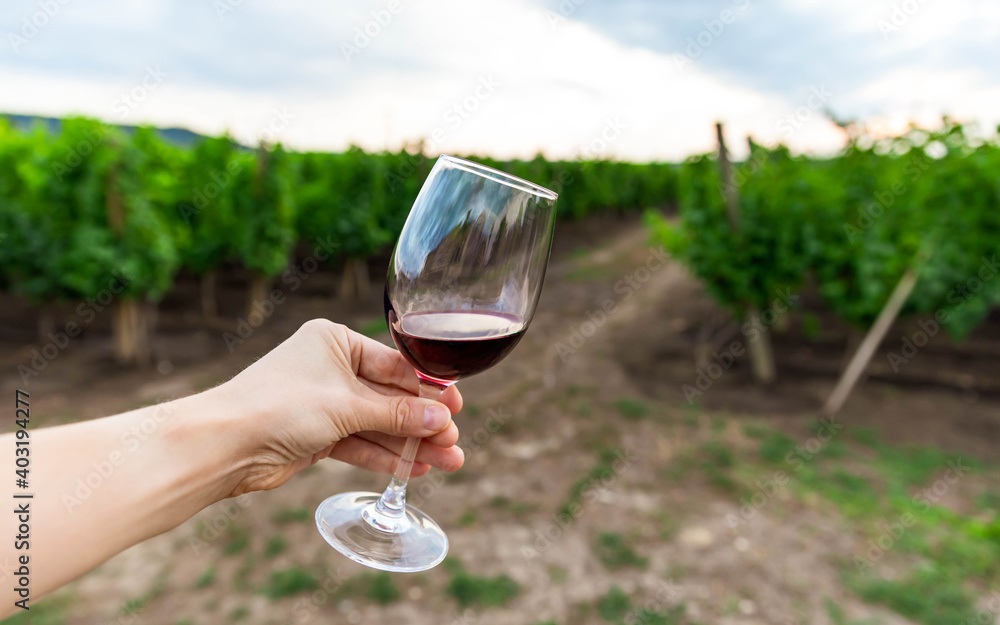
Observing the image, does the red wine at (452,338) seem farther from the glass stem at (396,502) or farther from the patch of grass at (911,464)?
the patch of grass at (911,464)

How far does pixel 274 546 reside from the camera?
4156 millimetres

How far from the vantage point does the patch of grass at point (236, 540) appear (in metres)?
4.15

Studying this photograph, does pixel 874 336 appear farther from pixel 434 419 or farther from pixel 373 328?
pixel 373 328

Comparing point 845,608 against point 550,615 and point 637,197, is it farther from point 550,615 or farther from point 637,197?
point 637,197

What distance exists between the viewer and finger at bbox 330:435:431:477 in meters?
1.88

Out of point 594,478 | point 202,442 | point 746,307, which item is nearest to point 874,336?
point 746,307

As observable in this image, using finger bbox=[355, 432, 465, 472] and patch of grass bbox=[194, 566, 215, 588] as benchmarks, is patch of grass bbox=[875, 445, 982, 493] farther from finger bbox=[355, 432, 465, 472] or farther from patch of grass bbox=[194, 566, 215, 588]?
patch of grass bbox=[194, 566, 215, 588]

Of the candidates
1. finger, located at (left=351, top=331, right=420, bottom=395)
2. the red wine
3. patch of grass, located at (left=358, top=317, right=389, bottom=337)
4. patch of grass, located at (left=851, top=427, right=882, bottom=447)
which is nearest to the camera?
the red wine

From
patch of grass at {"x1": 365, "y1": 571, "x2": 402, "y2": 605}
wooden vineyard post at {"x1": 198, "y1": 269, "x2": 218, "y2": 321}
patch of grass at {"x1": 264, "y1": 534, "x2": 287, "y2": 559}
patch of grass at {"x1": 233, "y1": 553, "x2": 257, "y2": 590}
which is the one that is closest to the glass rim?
patch of grass at {"x1": 365, "y1": 571, "x2": 402, "y2": 605}

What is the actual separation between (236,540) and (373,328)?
5.56 metres

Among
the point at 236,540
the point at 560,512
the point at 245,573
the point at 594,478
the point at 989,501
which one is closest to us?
the point at 245,573

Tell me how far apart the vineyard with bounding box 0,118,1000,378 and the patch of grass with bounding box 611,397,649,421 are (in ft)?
6.49

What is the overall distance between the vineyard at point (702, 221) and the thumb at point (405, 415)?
6.49 m

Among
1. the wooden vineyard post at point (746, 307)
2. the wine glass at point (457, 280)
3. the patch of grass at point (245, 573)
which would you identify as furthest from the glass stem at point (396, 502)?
the wooden vineyard post at point (746, 307)
